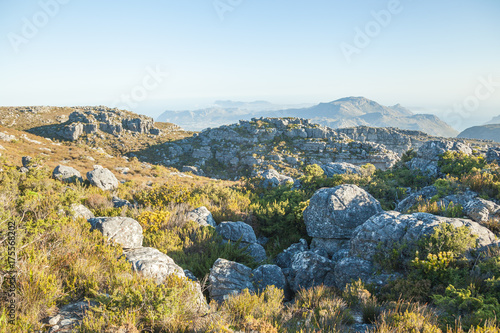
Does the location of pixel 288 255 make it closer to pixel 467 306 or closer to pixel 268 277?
pixel 268 277

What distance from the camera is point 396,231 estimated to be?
21.1 ft

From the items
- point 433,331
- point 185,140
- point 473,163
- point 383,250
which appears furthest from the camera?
point 185,140

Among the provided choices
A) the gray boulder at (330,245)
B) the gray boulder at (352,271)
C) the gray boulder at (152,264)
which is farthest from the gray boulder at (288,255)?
the gray boulder at (152,264)

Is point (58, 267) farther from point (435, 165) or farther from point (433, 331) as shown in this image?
point (435, 165)

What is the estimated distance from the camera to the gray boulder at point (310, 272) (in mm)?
6387

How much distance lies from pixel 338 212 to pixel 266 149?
53.7 meters

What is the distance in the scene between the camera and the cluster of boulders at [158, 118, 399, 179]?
5688 centimetres

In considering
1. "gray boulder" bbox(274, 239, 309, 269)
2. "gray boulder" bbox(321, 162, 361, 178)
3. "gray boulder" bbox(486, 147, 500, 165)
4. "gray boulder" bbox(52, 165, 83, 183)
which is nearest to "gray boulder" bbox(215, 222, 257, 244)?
"gray boulder" bbox(274, 239, 309, 269)

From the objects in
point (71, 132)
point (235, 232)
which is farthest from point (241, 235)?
point (71, 132)

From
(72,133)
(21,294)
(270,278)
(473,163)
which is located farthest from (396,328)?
(72,133)

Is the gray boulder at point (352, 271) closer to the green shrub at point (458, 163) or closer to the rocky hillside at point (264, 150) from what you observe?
the green shrub at point (458, 163)

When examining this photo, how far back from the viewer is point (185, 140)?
72.9m

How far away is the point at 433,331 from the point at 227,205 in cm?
885

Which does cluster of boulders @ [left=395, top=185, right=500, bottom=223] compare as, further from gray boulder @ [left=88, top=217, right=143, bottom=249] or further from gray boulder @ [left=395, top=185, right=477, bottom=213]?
gray boulder @ [left=88, top=217, right=143, bottom=249]
